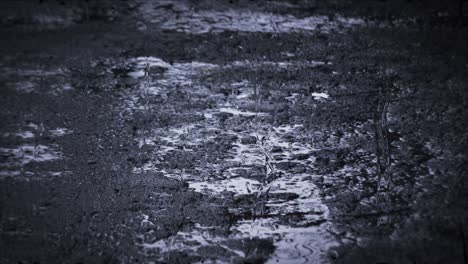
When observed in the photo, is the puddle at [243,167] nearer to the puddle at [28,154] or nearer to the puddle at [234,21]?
the puddle at [28,154]

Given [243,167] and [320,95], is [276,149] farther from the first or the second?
[320,95]

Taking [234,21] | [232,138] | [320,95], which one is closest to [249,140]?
[232,138]

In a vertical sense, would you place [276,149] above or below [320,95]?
below

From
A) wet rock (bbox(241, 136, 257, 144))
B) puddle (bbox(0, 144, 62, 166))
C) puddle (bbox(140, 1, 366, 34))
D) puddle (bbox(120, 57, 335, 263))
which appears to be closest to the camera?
puddle (bbox(120, 57, 335, 263))

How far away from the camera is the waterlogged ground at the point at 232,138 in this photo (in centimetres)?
166

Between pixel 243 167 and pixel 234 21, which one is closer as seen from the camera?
pixel 243 167

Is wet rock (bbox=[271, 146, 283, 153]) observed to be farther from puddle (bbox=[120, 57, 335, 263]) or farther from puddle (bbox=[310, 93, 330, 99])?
puddle (bbox=[310, 93, 330, 99])

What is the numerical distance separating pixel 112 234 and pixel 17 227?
351mm

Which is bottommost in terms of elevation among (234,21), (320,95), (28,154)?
(28,154)

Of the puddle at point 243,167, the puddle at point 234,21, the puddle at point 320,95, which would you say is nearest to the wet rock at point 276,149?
the puddle at point 243,167

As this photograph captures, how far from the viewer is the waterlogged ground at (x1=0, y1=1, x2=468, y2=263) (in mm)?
→ 1663

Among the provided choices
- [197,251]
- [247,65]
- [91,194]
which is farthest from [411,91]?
[91,194]

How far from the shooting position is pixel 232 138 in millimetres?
2156

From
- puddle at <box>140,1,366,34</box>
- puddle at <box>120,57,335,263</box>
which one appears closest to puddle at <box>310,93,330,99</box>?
puddle at <box>120,57,335,263</box>
